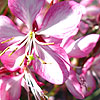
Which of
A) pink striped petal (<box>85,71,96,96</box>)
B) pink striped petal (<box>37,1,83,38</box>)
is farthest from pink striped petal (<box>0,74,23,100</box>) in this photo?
pink striped petal (<box>85,71,96,96</box>)

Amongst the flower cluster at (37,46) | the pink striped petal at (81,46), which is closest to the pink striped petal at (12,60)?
the flower cluster at (37,46)

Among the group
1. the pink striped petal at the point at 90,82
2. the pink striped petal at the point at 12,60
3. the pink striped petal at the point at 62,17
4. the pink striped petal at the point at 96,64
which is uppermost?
the pink striped petal at the point at 62,17

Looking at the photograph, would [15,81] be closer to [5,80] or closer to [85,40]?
[5,80]

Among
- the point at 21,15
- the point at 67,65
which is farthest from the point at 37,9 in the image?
the point at 67,65

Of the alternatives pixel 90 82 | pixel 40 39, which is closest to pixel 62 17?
pixel 40 39

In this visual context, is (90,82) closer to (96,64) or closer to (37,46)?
(96,64)

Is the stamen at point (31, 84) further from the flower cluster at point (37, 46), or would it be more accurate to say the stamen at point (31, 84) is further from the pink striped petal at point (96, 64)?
the pink striped petal at point (96, 64)
